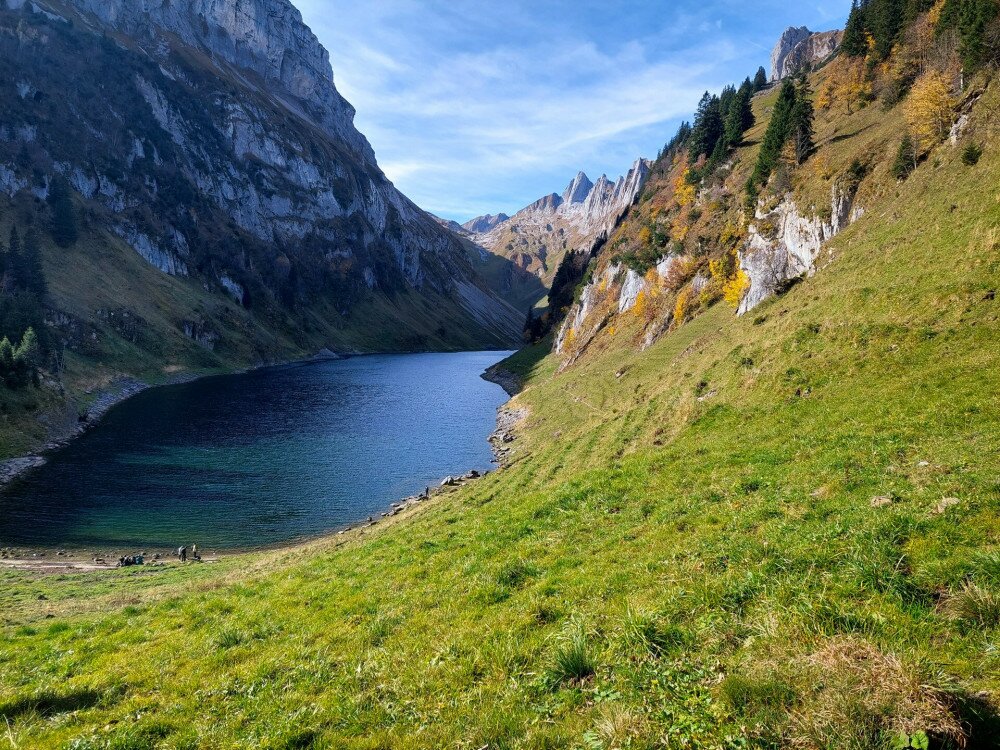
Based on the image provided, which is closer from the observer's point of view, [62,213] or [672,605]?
[672,605]

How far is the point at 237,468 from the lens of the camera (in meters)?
52.7

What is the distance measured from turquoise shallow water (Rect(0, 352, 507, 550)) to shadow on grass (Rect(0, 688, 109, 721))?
28167mm

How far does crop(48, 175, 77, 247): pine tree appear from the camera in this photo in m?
A: 138

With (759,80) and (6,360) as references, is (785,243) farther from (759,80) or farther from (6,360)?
(759,80)

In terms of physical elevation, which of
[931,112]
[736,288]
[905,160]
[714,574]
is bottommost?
[714,574]

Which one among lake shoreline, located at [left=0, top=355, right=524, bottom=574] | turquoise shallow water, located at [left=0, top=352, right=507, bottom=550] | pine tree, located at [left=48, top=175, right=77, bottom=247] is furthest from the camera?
pine tree, located at [left=48, top=175, right=77, bottom=247]

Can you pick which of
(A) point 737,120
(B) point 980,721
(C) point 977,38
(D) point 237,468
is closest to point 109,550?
(D) point 237,468

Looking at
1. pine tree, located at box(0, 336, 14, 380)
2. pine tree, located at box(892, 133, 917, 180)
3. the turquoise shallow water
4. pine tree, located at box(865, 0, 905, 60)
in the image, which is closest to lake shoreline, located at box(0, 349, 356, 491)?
the turquoise shallow water

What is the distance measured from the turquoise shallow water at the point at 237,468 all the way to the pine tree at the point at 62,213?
81565mm

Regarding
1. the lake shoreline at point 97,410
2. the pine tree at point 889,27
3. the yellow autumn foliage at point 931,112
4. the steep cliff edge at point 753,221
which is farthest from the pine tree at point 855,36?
the lake shoreline at point 97,410

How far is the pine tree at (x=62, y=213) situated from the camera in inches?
5423

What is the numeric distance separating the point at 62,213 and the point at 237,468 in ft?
470

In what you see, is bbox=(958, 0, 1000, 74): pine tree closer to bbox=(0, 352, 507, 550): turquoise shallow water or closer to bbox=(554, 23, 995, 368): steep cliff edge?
bbox=(554, 23, 995, 368): steep cliff edge

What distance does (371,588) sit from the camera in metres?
14.2
